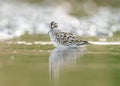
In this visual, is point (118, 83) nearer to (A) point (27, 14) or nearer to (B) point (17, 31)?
(B) point (17, 31)

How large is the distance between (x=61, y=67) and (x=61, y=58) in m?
0.94

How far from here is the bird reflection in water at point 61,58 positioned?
9720 millimetres

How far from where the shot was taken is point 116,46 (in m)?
13.2

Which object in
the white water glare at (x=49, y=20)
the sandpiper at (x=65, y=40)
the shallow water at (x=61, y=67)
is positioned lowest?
the shallow water at (x=61, y=67)

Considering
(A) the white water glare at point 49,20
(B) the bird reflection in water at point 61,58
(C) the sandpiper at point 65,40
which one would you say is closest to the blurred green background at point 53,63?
(B) the bird reflection in water at point 61,58

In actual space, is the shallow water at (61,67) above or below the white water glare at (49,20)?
below

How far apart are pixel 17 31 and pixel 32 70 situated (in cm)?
666

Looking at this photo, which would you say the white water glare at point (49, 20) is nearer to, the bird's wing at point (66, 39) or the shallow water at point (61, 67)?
the bird's wing at point (66, 39)

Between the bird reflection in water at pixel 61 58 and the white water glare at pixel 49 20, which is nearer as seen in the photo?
the bird reflection in water at pixel 61 58

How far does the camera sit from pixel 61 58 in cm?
1102

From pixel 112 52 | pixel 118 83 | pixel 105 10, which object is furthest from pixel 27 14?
pixel 118 83

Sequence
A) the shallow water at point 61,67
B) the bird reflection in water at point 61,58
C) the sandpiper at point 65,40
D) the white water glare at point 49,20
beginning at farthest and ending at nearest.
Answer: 1. the white water glare at point 49,20
2. the sandpiper at point 65,40
3. the bird reflection in water at point 61,58
4. the shallow water at point 61,67

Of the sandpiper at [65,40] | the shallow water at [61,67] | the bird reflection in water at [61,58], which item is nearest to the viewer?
the shallow water at [61,67]

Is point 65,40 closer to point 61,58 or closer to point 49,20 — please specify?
point 61,58
